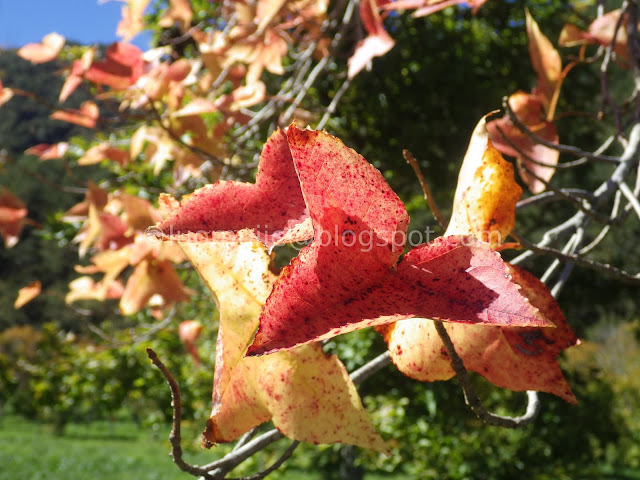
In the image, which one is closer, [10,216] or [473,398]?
[473,398]

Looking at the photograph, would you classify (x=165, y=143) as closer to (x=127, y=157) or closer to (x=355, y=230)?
(x=127, y=157)

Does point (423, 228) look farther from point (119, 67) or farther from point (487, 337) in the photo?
point (487, 337)

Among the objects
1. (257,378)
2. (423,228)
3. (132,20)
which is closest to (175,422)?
(257,378)

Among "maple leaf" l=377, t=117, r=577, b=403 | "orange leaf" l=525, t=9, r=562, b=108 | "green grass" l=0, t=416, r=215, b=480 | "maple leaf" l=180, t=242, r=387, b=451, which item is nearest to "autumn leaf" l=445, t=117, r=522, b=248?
"maple leaf" l=377, t=117, r=577, b=403

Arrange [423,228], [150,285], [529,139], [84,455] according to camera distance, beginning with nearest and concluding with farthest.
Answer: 1. [529,139]
2. [150,285]
3. [423,228]
4. [84,455]

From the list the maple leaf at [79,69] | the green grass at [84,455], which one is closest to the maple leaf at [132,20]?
the maple leaf at [79,69]

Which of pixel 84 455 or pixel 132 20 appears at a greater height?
pixel 132 20
